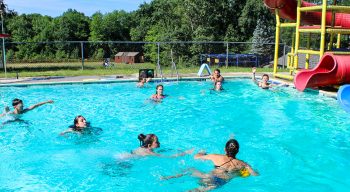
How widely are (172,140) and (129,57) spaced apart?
51185 millimetres

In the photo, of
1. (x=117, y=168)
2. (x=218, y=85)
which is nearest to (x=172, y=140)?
(x=117, y=168)

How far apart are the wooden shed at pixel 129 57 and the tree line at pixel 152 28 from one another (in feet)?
5.09

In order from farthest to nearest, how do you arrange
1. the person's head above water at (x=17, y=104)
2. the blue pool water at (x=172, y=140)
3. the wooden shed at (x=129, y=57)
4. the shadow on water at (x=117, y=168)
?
1. the wooden shed at (x=129, y=57)
2. the person's head above water at (x=17, y=104)
3. the shadow on water at (x=117, y=168)
4. the blue pool water at (x=172, y=140)

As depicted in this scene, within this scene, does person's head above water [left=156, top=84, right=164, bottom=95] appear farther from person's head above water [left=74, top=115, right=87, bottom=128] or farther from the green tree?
the green tree

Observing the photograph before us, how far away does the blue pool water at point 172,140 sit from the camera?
6.35m

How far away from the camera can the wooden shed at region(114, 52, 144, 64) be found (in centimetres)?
5858

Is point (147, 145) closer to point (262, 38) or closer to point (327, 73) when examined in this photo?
point (327, 73)

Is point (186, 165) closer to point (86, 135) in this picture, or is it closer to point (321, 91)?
point (86, 135)

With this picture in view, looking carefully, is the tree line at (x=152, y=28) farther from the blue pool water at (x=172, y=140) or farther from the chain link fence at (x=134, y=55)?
the blue pool water at (x=172, y=140)

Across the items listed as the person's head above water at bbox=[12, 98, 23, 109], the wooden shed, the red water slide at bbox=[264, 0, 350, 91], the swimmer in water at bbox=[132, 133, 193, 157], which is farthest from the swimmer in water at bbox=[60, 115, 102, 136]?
the wooden shed

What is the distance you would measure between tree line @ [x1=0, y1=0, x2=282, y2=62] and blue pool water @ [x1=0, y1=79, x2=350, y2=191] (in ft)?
56.0

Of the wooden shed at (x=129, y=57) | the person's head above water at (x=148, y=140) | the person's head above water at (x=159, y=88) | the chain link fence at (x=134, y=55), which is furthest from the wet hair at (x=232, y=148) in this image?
the wooden shed at (x=129, y=57)

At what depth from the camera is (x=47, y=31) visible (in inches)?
2468

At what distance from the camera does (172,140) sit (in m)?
8.62
